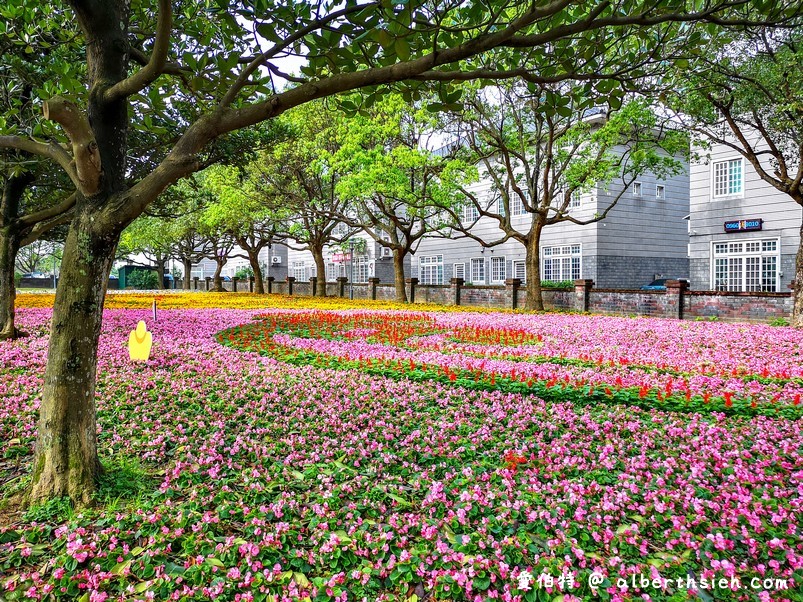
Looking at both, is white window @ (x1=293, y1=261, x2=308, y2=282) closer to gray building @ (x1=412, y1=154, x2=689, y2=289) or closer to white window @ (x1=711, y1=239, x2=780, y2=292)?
gray building @ (x1=412, y1=154, x2=689, y2=289)

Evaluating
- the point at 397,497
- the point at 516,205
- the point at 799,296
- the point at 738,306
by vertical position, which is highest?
the point at 516,205

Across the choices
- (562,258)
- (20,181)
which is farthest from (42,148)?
(562,258)

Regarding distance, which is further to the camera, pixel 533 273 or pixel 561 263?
pixel 561 263

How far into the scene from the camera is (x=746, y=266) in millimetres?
21938

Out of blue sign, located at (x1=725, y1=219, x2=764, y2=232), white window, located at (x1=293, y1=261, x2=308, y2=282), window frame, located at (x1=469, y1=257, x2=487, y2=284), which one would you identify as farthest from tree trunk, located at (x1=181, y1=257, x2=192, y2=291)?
blue sign, located at (x1=725, y1=219, x2=764, y2=232)

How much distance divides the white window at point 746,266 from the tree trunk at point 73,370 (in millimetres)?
25652

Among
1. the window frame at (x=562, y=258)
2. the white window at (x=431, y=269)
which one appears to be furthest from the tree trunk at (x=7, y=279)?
the white window at (x=431, y=269)

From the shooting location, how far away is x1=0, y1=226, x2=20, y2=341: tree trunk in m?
10.0

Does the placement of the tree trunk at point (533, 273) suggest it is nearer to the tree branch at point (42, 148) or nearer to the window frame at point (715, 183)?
the window frame at point (715, 183)

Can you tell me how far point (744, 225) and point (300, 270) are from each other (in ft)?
137

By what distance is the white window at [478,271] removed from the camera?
1339 inches

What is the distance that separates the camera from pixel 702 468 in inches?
165

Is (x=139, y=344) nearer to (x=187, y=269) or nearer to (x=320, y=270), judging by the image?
(x=320, y=270)

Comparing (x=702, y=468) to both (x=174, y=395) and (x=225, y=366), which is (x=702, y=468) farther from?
(x=225, y=366)
